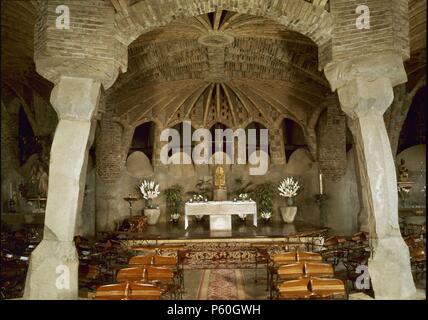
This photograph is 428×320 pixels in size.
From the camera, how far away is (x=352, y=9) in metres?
6.64

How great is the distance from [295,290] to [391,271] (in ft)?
5.06

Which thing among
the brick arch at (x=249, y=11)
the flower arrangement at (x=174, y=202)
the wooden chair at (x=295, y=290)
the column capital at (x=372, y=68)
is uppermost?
the brick arch at (x=249, y=11)

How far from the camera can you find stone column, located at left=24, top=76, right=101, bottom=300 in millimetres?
5812

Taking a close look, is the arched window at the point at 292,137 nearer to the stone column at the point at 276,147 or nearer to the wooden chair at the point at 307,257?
the stone column at the point at 276,147

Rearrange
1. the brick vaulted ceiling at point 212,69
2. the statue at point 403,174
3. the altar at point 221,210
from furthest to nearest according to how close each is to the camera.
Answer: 1. the statue at point 403,174
2. the altar at point 221,210
3. the brick vaulted ceiling at point 212,69

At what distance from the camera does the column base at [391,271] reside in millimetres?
5785

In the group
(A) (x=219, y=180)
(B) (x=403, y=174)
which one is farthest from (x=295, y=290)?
(B) (x=403, y=174)

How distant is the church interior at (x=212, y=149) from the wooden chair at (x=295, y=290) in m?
0.07

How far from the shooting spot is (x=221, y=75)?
14.8 metres

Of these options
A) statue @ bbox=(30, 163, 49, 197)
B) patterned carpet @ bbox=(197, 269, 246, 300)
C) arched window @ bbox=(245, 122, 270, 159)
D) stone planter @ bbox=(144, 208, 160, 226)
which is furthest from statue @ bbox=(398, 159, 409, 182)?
statue @ bbox=(30, 163, 49, 197)

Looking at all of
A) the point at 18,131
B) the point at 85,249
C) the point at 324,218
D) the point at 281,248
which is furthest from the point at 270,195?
the point at 18,131

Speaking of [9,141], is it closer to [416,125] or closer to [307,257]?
[307,257]

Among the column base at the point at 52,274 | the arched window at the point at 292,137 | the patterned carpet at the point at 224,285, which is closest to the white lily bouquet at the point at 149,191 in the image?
the patterned carpet at the point at 224,285

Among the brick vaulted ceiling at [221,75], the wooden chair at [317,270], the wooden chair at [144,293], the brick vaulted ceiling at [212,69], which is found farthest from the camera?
the brick vaulted ceiling at [221,75]
